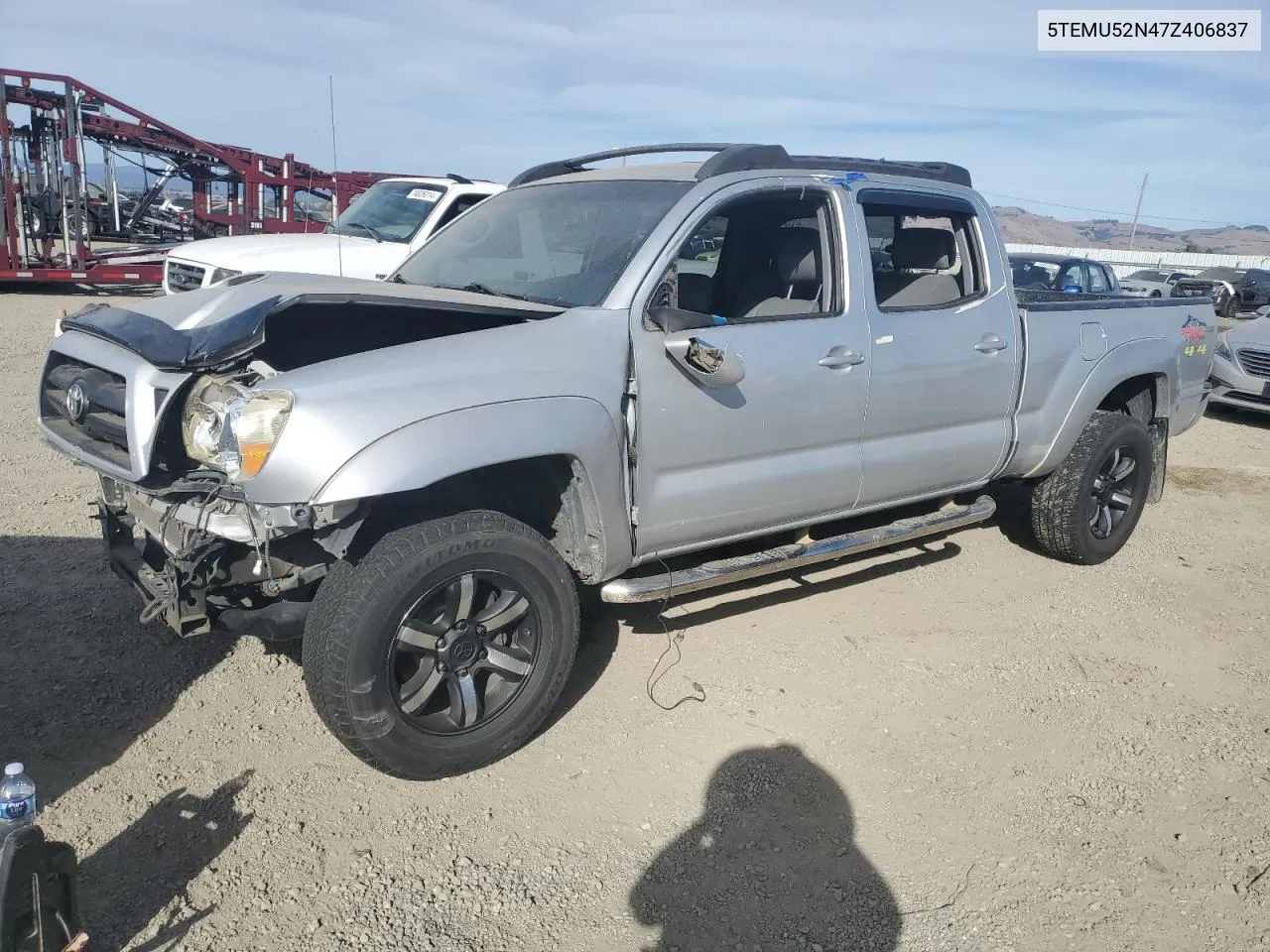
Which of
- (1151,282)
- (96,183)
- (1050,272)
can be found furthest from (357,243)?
(1151,282)

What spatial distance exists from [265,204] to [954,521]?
19.6 meters

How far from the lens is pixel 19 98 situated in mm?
15438

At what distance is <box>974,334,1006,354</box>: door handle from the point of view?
449 cm

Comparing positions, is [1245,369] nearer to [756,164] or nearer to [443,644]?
[756,164]

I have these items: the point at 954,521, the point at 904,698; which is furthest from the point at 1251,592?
the point at 904,698

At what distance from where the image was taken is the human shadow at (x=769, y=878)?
2627mm

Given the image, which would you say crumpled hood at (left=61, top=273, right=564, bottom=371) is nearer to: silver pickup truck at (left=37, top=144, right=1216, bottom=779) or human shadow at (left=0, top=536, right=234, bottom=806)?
silver pickup truck at (left=37, top=144, right=1216, bottom=779)

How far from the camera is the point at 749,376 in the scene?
11.9 ft

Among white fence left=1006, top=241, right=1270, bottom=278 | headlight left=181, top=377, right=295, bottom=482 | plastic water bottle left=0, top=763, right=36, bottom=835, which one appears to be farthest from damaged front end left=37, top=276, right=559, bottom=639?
white fence left=1006, top=241, right=1270, bottom=278

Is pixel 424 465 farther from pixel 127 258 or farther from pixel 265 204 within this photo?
pixel 265 204

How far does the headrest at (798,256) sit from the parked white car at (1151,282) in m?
24.4

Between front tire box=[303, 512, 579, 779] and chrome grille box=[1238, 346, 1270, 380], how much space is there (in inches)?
407

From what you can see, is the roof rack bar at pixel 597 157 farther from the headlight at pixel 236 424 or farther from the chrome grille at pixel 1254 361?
the chrome grille at pixel 1254 361

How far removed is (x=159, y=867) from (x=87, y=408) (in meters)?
1.54
